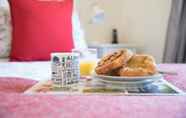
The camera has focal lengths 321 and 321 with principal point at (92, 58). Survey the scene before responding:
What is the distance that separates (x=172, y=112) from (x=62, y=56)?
19.8 inches

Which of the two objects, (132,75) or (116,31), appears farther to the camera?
(116,31)

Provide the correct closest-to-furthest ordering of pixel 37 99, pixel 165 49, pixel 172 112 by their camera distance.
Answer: pixel 172 112 < pixel 37 99 < pixel 165 49

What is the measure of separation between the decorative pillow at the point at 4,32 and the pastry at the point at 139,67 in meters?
1.17

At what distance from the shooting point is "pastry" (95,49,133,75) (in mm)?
1105

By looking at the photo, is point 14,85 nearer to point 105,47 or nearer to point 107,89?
point 107,89

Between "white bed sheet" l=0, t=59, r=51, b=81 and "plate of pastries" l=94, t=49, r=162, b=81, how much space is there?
0.33m

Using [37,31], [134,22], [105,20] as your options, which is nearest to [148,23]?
[134,22]

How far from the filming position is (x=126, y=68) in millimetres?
1120

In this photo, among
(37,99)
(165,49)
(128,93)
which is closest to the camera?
(37,99)

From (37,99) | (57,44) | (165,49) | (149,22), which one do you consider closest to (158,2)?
(149,22)

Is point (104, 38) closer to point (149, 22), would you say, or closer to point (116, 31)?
point (116, 31)

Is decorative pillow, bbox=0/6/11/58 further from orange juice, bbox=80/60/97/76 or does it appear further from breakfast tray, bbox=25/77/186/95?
breakfast tray, bbox=25/77/186/95

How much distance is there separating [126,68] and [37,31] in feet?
3.23

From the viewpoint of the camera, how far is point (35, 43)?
6.41ft
